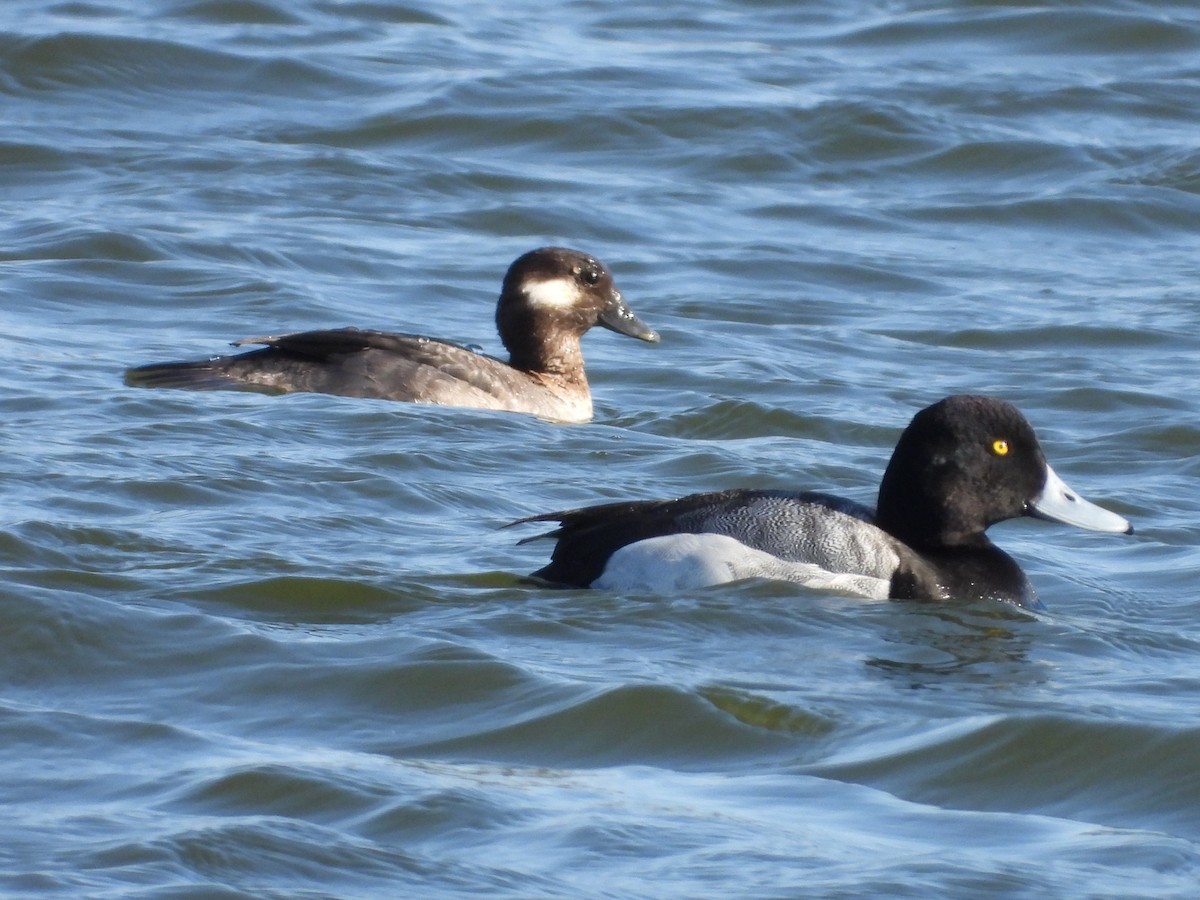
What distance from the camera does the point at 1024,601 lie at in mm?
7734

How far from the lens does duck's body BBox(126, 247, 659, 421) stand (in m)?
10.8

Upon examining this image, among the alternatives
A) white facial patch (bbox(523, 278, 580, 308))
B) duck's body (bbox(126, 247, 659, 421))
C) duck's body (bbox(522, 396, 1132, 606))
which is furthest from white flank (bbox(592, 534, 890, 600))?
white facial patch (bbox(523, 278, 580, 308))

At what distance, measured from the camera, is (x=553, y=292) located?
12.0 metres

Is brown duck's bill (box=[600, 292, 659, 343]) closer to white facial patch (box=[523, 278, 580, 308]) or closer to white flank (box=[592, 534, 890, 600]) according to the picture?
white facial patch (box=[523, 278, 580, 308])

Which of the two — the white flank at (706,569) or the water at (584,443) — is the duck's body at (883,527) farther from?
the water at (584,443)

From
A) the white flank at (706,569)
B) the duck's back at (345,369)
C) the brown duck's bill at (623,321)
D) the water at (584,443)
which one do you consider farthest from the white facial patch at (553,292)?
the white flank at (706,569)

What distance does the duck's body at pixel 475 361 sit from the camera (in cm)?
1082

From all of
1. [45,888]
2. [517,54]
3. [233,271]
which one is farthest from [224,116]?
[45,888]

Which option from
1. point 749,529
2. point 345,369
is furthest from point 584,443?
point 749,529

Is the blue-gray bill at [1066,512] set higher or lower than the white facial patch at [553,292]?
lower

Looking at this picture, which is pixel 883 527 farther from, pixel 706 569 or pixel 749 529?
pixel 706 569

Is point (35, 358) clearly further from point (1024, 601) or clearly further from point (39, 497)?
point (1024, 601)

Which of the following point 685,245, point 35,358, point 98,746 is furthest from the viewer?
point 685,245

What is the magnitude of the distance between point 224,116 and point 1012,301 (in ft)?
21.2
